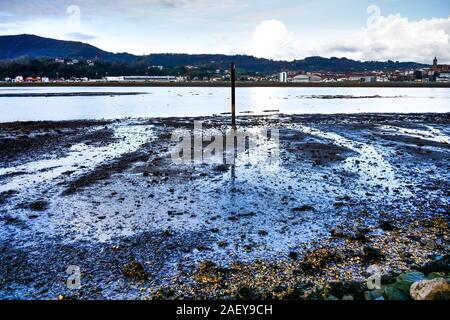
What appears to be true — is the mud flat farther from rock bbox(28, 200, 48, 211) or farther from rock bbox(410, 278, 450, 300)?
rock bbox(410, 278, 450, 300)

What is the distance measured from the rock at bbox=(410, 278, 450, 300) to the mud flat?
114 centimetres

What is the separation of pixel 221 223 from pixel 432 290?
5.82 metres

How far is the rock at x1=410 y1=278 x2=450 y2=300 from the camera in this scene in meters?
5.20

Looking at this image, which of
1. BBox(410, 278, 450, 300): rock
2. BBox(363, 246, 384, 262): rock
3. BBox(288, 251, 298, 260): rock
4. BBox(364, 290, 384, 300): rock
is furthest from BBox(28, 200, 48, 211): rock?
BBox(410, 278, 450, 300): rock

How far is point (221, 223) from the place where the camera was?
400 inches

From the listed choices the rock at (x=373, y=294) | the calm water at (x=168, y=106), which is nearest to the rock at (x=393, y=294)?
the rock at (x=373, y=294)

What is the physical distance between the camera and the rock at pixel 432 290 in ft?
17.1

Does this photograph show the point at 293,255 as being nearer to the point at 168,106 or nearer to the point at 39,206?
the point at 39,206

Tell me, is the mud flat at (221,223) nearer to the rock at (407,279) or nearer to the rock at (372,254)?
the rock at (372,254)
